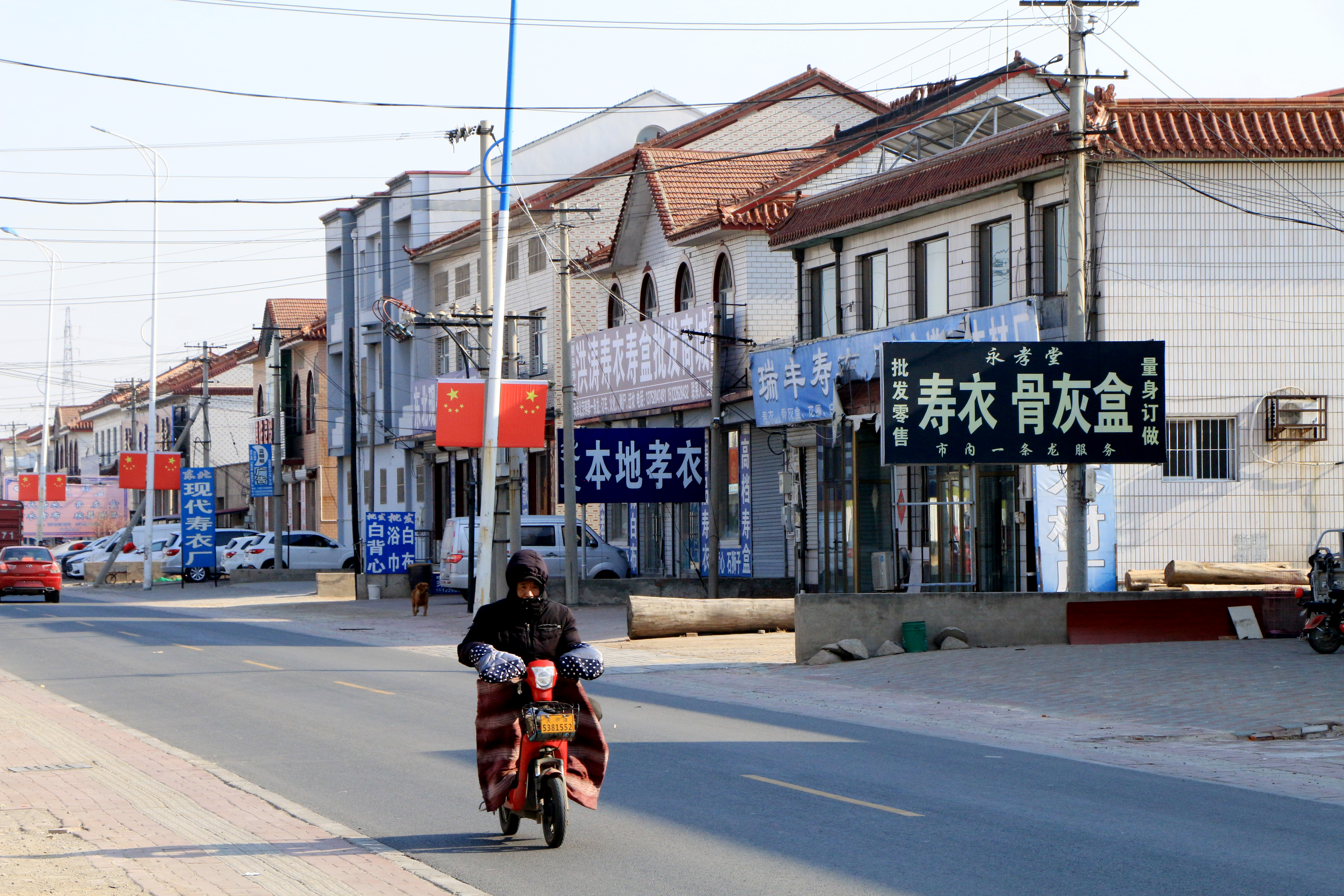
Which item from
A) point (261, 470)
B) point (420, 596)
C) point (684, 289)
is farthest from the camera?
point (261, 470)

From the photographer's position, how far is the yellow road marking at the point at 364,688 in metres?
17.7

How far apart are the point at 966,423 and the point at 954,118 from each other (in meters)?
11.1

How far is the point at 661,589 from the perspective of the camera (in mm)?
33750

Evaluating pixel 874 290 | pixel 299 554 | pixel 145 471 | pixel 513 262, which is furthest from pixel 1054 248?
pixel 145 471

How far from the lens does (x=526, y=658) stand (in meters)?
8.62

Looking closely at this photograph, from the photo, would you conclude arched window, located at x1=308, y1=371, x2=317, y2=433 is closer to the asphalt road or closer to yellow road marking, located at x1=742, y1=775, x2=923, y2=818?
the asphalt road

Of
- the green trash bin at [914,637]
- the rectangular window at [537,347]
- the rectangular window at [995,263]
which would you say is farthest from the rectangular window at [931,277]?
the rectangular window at [537,347]

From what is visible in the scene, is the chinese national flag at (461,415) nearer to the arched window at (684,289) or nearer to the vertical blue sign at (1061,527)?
the arched window at (684,289)

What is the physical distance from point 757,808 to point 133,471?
158ft

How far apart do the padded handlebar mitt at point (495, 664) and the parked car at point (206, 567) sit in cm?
4419

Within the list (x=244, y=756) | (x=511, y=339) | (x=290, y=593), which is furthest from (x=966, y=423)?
(x=290, y=593)

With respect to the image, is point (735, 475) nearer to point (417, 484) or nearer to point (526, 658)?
point (417, 484)

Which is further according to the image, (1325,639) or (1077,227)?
(1077,227)

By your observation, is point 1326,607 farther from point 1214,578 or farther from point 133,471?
point 133,471
